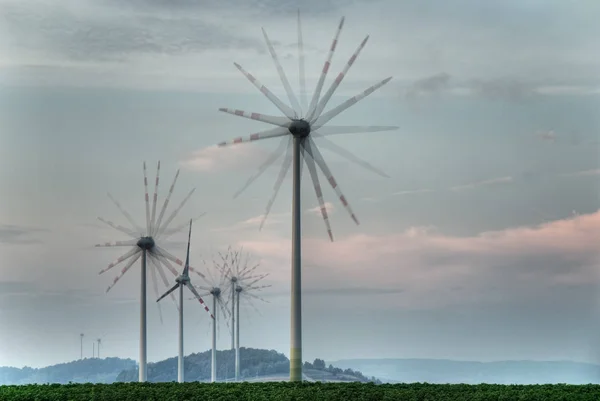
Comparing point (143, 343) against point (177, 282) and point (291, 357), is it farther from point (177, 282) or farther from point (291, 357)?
point (291, 357)

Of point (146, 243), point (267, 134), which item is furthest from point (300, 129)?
point (146, 243)

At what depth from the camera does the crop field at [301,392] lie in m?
39.5

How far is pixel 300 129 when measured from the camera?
157 feet

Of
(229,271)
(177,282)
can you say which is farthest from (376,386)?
(229,271)

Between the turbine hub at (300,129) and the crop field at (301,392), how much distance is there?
12544mm

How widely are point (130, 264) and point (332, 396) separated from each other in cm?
3647

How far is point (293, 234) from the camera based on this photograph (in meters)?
46.3

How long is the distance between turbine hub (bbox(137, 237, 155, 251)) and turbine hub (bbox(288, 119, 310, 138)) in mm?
27611

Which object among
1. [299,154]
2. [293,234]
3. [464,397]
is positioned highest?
[299,154]

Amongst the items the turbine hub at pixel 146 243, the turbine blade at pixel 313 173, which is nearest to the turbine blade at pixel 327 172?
the turbine blade at pixel 313 173

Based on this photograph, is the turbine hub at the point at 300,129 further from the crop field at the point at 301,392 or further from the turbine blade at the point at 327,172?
the crop field at the point at 301,392

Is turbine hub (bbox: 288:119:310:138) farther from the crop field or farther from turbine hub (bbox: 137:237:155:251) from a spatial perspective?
turbine hub (bbox: 137:237:155:251)

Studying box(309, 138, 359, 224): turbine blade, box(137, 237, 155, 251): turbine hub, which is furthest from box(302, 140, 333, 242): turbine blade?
box(137, 237, 155, 251): turbine hub

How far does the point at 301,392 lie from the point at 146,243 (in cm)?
3442
